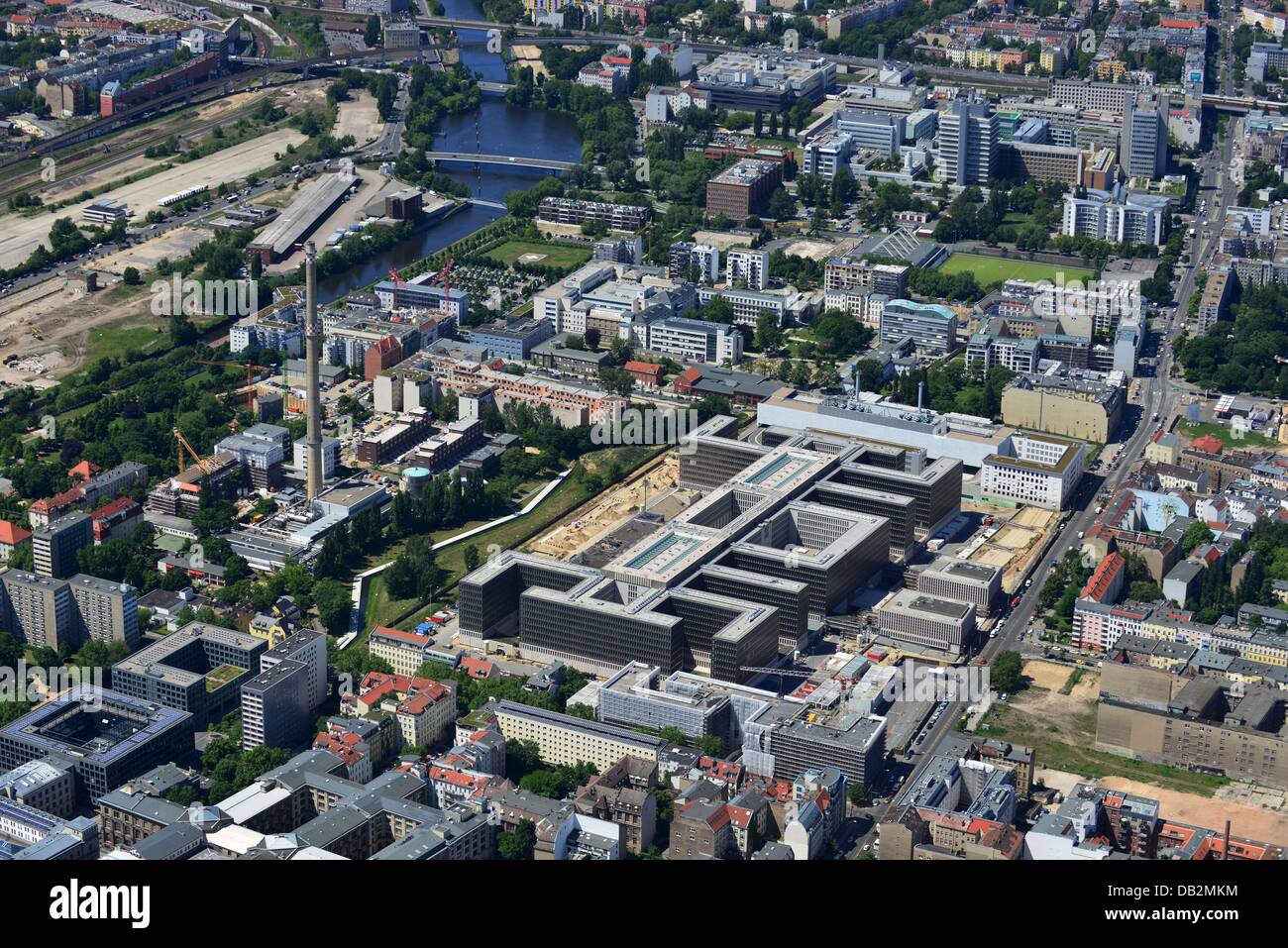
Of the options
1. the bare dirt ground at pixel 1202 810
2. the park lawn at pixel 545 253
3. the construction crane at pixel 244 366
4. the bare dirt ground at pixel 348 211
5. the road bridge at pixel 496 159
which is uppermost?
the road bridge at pixel 496 159

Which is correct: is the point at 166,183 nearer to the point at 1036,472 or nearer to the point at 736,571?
the point at 1036,472

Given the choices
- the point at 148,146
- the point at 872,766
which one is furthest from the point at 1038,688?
the point at 148,146

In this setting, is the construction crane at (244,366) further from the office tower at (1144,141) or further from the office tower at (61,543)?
the office tower at (1144,141)

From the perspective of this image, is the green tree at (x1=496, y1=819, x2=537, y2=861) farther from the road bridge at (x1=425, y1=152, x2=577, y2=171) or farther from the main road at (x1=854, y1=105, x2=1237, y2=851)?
the road bridge at (x1=425, y1=152, x2=577, y2=171)

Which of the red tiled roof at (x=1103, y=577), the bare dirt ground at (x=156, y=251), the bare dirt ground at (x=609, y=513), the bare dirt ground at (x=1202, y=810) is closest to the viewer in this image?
the bare dirt ground at (x=1202, y=810)

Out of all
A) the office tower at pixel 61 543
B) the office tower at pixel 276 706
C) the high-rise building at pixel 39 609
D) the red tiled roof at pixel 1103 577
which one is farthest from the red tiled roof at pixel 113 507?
the red tiled roof at pixel 1103 577
